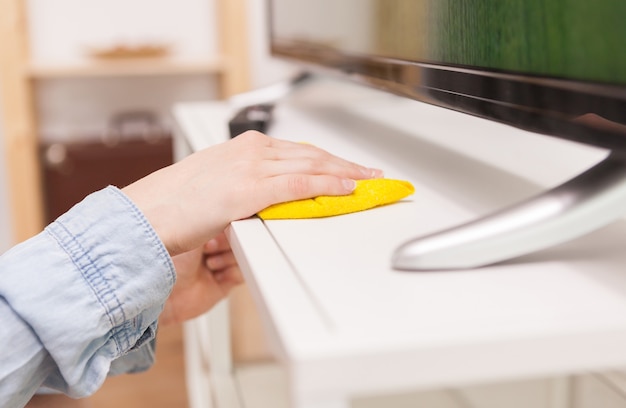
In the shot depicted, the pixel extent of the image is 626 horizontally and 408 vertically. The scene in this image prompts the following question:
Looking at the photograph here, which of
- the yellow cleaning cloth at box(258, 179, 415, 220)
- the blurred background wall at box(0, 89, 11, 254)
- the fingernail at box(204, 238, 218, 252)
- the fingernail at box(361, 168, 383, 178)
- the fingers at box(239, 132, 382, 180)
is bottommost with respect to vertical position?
the blurred background wall at box(0, 89, 11, 254)

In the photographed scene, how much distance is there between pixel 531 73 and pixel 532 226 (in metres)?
0.11

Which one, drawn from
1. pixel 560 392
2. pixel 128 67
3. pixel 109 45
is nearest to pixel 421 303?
pixel 560 392

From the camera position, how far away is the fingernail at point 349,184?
0.62m

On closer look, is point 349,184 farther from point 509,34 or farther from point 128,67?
point 128,67

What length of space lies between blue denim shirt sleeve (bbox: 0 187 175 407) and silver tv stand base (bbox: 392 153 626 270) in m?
0.19

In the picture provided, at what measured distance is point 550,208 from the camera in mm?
468

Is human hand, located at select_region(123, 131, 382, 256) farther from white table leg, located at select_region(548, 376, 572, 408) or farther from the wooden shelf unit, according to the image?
the wooden shelf unit

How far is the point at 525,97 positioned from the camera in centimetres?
52

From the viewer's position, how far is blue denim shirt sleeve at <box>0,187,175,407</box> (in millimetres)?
498

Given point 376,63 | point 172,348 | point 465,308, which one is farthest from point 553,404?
point 172,348

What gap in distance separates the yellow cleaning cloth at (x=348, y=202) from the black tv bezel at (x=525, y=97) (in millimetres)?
86

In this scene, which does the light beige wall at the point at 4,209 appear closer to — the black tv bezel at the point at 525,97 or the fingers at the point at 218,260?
the fingers at the point at 218,260

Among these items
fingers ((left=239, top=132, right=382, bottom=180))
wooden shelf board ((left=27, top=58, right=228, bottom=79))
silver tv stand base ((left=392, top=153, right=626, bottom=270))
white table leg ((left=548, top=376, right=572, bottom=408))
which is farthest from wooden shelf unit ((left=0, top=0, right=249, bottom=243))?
silver tv stand base ((left=392, top=153, right=626, bottom=270))

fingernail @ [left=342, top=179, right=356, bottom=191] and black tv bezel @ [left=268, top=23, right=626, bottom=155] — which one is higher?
black tv bezel @ [left=268, top=23, right=626, bottom=155]
